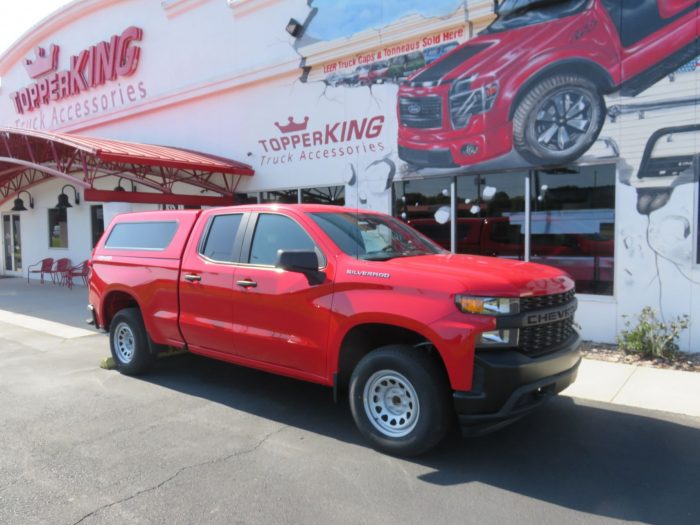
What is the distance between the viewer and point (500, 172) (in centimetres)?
860

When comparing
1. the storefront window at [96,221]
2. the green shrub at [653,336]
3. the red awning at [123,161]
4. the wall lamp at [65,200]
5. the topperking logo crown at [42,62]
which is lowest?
the green shrub at [653,336]

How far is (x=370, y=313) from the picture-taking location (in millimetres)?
4074

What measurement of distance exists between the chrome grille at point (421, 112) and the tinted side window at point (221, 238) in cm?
503

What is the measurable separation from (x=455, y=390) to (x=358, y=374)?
0.79 metres

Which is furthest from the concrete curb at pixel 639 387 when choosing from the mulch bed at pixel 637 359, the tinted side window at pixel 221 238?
the tinted side window at pixel 221 238

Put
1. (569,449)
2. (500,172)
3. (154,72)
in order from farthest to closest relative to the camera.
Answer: (154,72) < (500,172) < (569,449)

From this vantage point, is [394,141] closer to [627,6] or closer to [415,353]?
[627,6]

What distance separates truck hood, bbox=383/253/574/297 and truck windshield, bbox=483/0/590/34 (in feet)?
16.9

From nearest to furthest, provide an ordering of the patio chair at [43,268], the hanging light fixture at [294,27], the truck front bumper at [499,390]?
the truck front bumper at [499,390]
the hanging light fixture at [294,27]
the patio chair at [43,268]

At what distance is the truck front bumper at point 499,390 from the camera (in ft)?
11.9

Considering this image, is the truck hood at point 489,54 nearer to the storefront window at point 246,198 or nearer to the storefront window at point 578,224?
the storefront window at point 578,224

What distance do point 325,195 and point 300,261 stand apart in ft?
22.8

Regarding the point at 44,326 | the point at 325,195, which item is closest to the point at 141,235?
the point at 44,326

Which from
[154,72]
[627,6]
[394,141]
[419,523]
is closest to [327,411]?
[419,523]
